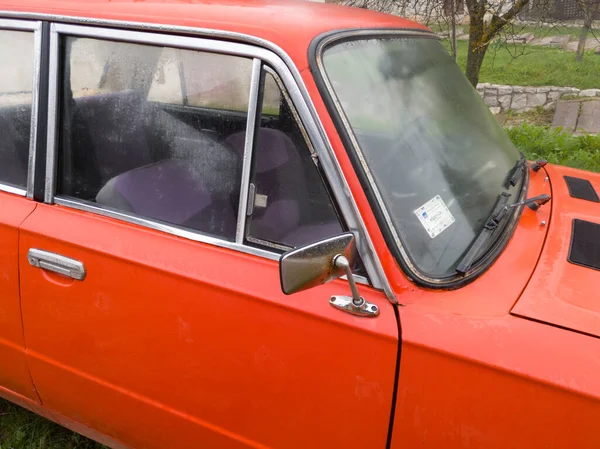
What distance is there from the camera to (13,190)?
6.89 feet

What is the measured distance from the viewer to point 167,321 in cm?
174

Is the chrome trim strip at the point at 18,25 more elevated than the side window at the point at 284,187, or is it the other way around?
the chrome trim strip at the point at 18,25

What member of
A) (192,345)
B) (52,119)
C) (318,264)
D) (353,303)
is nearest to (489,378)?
(353,303)

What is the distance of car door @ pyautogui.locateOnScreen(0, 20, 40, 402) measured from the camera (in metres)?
2.00

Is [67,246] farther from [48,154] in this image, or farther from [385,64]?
[385,64]

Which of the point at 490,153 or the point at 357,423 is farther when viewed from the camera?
the point at 490,153

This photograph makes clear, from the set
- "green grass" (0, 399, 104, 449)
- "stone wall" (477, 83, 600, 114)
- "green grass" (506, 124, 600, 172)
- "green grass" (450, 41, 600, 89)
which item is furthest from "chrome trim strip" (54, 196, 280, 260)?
"stone wall" (477, 83, 600, 114)

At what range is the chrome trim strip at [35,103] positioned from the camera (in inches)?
77.0

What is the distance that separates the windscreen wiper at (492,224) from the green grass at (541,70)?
9.70m

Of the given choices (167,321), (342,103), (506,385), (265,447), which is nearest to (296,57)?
(342,103)

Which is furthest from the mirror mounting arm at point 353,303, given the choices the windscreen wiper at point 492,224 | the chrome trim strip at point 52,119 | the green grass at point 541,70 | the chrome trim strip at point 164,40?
the green grass at point 541,70

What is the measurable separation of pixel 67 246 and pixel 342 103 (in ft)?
3.39

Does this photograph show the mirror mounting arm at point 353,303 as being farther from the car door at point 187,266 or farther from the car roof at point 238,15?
the car roof at point 238,15

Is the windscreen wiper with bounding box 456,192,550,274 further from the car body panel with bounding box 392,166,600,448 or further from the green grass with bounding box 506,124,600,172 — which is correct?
the green grass with bounding box 506,124,600,172
